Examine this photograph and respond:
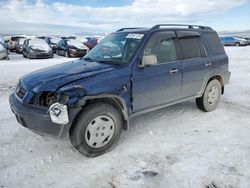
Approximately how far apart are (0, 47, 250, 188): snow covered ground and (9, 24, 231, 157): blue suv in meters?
0.37

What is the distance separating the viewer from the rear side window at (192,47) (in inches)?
181

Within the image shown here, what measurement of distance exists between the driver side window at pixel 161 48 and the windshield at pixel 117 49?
0.21 meters

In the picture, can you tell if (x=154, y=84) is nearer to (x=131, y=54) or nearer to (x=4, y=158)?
(x=131, y=54)

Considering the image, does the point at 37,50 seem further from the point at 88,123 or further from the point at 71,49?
the point at 88,123

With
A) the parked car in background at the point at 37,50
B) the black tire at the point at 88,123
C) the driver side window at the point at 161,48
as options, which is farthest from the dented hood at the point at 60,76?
the parked car in background at the point at 37,50

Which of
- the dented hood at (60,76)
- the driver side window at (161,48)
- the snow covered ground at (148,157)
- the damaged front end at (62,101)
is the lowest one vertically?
the snow covered ground at (148,157)

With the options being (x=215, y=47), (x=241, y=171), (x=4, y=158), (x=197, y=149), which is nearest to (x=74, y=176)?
(x=4, y=158)

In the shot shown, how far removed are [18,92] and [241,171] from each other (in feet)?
10.9

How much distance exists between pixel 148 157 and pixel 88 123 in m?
0.98

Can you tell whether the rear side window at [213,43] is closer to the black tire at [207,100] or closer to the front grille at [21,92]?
the black tire at [207,100]

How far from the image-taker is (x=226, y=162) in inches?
130

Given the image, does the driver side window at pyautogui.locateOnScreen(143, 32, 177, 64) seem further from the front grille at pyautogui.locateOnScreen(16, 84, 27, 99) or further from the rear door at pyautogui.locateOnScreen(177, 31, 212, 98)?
the front grille at pyautogui.locateOnScreen(16, 84, 27, 99)

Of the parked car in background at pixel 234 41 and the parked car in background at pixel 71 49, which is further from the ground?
the parked car in background at pixel 234 41

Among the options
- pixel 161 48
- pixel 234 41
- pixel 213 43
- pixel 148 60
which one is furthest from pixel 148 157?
pixel 234 41
